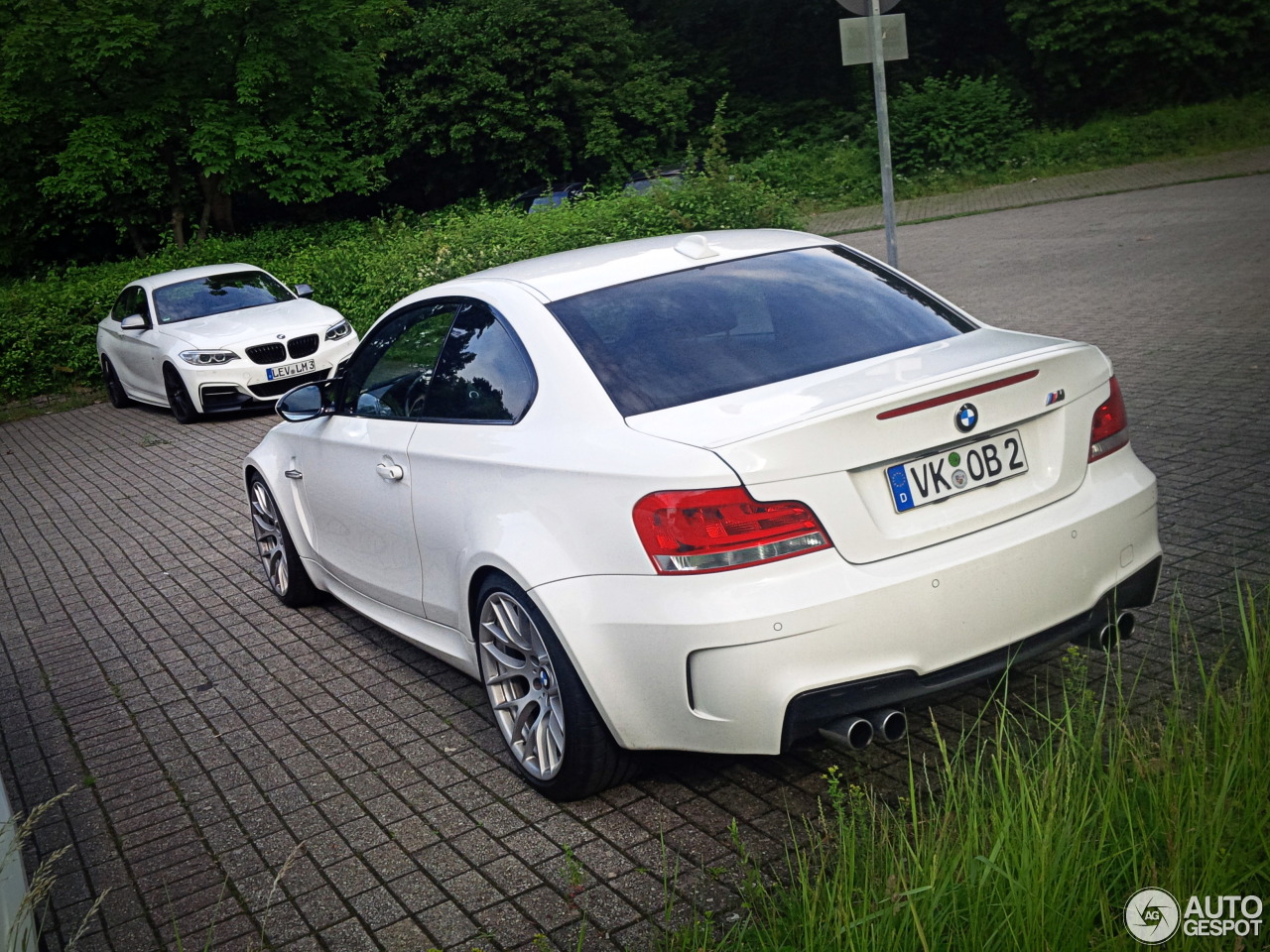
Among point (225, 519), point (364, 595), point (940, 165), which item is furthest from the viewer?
point (940, 165)

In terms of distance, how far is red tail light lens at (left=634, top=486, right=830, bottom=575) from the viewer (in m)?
3.35

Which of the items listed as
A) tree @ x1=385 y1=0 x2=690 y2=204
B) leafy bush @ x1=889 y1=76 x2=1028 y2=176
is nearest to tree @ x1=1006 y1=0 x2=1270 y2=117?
leafy bush @ x1=889 y1=76 x2=1028 y2=176

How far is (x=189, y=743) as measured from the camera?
499 centimetres

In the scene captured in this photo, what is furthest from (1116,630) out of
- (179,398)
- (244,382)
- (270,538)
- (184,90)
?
(184,90)

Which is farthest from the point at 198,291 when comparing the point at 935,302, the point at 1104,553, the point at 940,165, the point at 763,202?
the point at 940,165

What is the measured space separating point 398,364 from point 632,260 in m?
1.12

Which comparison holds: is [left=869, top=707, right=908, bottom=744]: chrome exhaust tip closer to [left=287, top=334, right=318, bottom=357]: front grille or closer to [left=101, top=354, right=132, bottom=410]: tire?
[left=287, top=334, right=318, bottom=357]: front grille

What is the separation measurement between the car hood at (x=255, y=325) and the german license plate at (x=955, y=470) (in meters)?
10.8

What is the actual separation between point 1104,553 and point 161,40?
25.6 meters

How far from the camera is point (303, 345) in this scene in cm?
1340

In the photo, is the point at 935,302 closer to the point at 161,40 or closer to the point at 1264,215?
the point at 1264,215

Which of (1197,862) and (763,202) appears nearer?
(1197,862)

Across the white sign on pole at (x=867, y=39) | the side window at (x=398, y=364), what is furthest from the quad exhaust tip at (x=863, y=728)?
the white sign on pole at (x=867, y=39)
